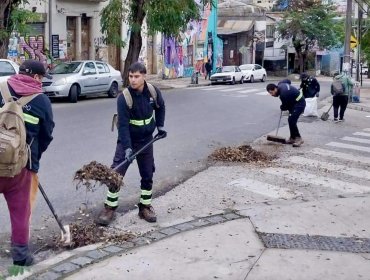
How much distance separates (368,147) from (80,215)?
25.1 ft

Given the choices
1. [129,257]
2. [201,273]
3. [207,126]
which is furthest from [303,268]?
[207,126]

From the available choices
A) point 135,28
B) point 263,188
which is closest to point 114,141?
point 263,188

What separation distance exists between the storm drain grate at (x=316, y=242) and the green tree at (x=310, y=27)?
164 ft

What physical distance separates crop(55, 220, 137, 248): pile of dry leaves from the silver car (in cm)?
1464

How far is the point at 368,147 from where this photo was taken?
508 inches

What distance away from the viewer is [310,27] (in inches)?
2157

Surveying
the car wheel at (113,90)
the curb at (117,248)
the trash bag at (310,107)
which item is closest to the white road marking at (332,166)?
the curb at (117,248)

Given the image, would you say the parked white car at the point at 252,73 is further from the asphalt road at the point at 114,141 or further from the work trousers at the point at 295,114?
the work trousers at the point at 295,114

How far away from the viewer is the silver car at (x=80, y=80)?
20.9m

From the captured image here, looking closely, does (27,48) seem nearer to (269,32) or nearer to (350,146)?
(350,146)

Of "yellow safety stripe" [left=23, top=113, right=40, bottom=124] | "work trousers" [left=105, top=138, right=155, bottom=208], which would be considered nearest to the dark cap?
"yellow safety stripe" [left=23, top=113, right=40, bottom=124]

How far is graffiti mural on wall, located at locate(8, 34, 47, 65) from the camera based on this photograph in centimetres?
2673

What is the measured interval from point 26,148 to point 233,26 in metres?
51.8

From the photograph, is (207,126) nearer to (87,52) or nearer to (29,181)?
(29,181)
